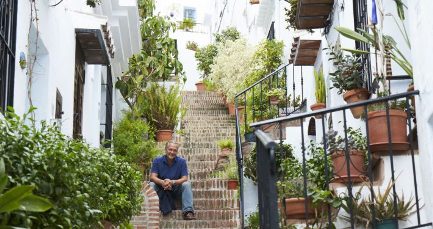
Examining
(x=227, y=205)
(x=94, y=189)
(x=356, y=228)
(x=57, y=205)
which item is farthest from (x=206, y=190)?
(x=57, y=205)

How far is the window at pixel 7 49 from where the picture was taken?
21.2 feet

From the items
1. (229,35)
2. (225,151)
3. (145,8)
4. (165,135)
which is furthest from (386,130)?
(229,35)

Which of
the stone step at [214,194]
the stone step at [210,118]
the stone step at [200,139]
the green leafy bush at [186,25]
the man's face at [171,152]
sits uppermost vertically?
the green leafy bush at [186,25]

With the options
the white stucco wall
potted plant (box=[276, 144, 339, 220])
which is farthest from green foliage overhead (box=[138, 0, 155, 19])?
the white stucco wall

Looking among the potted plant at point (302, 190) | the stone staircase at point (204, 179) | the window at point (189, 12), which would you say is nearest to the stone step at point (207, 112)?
the stone staircase at point (204, 179)

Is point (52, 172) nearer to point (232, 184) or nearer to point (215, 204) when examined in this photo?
point (215, 204)

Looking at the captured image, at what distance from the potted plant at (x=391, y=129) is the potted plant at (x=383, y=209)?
20.0 inches

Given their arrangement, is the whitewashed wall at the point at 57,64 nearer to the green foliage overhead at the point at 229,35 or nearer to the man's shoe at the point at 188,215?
the man's shoe at the point at 188,215

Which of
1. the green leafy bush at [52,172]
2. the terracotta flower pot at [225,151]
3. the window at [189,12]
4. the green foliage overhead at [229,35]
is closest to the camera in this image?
the green leafy bush at [52,172]

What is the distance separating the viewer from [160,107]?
16000 millimetres

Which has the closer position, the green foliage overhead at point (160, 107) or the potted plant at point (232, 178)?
the potted plant at point (232, 178)

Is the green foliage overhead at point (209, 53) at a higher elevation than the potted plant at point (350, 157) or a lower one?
higher

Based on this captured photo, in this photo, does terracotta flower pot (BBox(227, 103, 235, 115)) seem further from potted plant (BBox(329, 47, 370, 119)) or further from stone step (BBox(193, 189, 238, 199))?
potted plant (BBox(329, 47, 370, 119))

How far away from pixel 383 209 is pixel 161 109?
1016 centimetres
